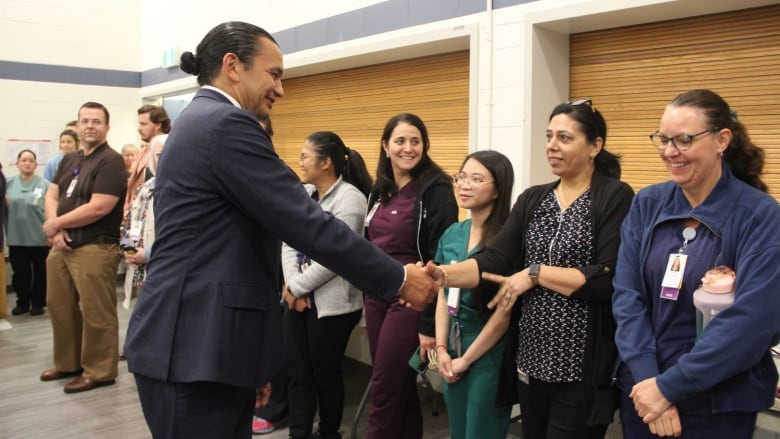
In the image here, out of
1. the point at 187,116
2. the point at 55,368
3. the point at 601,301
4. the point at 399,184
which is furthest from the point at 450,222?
the point at 55,368

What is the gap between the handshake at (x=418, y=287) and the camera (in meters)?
1.71

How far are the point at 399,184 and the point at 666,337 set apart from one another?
1.50 meters

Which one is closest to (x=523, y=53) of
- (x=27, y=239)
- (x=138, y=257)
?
(x=138, y=257)

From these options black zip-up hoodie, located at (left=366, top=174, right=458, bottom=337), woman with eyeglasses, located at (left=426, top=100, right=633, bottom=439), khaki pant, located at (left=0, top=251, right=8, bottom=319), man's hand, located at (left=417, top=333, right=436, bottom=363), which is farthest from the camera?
khaki pant, located at (left=0, top=251, right=8, bottom=319)

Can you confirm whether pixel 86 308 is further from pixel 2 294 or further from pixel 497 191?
pixel 497 191

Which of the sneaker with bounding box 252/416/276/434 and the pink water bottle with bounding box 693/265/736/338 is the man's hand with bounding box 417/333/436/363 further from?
the sneaker with bounding box 252/416/276/434

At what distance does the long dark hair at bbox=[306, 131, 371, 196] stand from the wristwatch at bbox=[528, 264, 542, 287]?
1.48 meters

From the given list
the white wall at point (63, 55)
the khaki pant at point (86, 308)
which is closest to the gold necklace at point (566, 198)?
the khaki pant at point (86, 308)

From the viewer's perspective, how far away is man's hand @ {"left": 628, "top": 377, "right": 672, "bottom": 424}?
60.6 inches

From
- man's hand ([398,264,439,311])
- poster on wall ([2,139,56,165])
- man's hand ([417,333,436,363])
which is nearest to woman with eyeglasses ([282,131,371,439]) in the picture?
man's hand ([417,333,436,363])

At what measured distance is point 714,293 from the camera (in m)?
1.48

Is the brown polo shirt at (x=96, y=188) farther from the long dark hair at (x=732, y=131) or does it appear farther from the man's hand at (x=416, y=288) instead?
the long dark hair at (x=732, y=131)

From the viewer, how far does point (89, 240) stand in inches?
149

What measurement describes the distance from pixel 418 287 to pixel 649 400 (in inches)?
26.2
